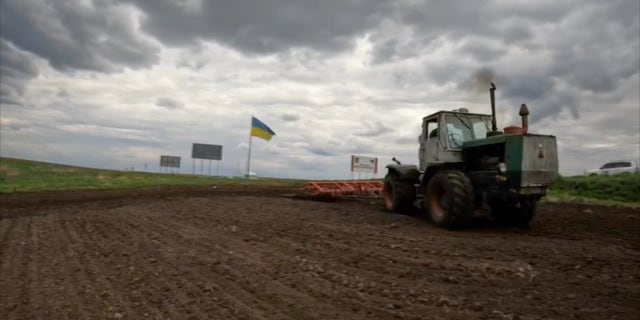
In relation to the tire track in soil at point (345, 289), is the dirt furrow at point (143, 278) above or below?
below

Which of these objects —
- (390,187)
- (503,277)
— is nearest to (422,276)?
(503,277)

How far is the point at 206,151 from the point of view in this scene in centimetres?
4959

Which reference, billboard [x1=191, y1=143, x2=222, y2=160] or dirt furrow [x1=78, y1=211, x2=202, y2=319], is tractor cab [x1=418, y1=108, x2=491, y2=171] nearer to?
dirt furrow [x1=78, y1=211, x2=202, y2=319]

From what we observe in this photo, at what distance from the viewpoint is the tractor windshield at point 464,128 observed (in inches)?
456

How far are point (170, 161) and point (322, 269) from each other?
45.7 m

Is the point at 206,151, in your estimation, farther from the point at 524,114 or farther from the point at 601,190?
the point at 524,114

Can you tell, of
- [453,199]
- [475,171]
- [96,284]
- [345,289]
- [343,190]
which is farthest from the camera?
[343,190]

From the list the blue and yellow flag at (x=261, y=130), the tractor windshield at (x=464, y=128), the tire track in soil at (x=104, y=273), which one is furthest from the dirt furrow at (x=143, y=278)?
the blue and yellow flag at (x=261, y=130)

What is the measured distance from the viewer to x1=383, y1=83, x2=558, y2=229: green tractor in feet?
32.1

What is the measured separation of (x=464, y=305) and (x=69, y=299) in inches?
202

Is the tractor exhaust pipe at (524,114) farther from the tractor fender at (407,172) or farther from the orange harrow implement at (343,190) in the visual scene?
the orange harrow implement at (343,190)

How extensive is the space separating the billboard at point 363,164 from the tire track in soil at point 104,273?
24109mm

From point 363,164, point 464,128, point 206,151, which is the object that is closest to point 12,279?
point 464,128

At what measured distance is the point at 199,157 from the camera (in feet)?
162
